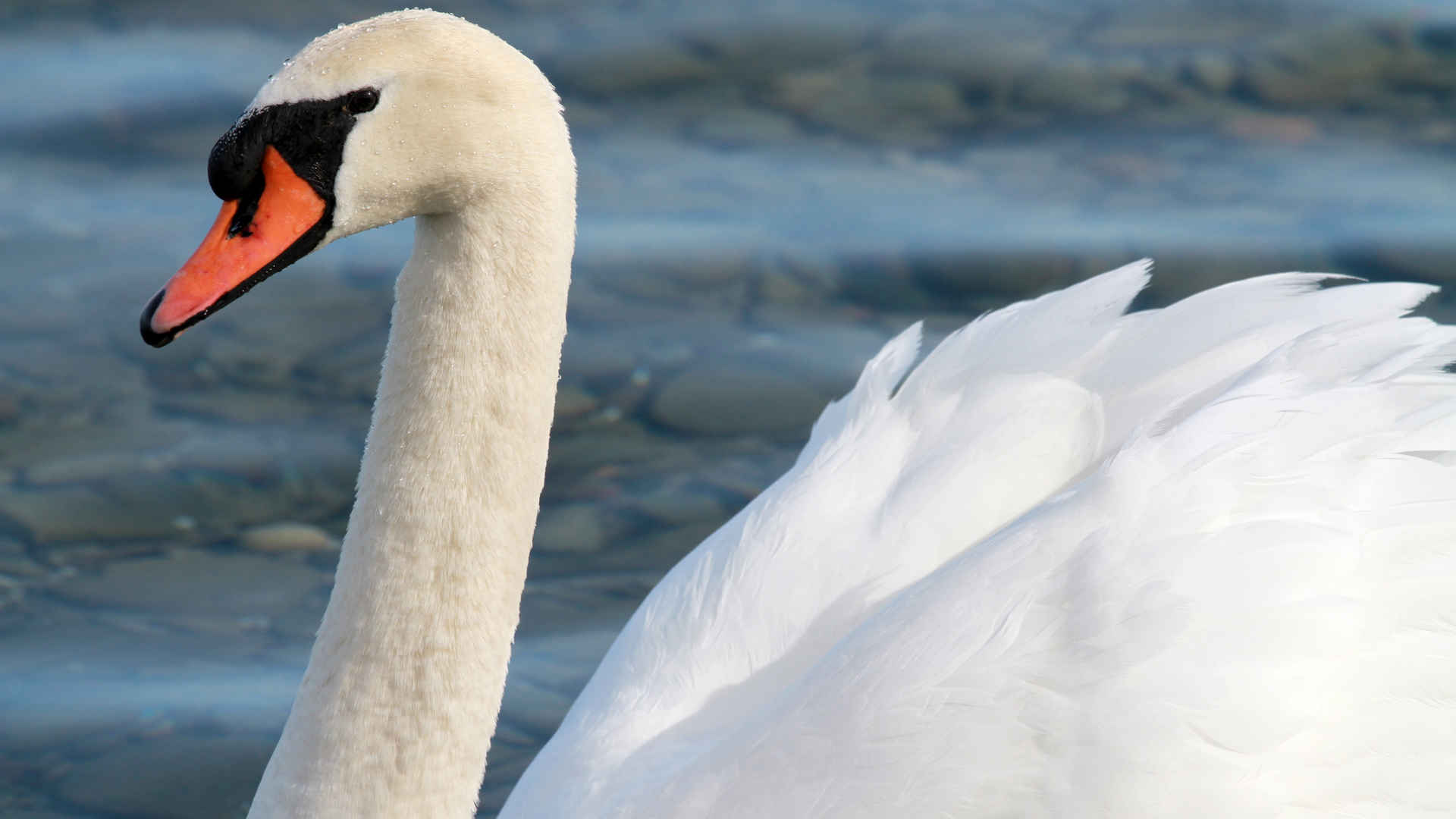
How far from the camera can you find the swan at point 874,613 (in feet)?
8.82

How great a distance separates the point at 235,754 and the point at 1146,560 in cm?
226

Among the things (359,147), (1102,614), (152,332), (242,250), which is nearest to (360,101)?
(359,147)

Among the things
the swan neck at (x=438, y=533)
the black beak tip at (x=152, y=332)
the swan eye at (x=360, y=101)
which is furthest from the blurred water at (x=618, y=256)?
the swan eye at (x=360, y=101)

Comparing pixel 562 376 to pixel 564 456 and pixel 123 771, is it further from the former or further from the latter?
pixel 123 771

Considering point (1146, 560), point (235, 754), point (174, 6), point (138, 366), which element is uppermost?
point (174, 6)

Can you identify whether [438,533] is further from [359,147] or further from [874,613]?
[874,613]

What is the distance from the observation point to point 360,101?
2654 millimetres

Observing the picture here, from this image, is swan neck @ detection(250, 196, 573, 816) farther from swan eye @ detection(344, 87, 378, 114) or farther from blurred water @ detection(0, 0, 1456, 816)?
blurred water @ detection(0, 0, 1456, 816)

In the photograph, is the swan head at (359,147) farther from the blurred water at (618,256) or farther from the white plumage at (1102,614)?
the blurred water at (618,256)

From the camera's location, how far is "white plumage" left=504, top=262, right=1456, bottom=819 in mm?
2900

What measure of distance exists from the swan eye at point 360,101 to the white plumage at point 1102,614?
108cm

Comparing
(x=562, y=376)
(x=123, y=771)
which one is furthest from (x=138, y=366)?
(x=123, y=771)

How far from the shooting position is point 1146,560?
3016 mm

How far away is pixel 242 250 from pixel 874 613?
127 cm
